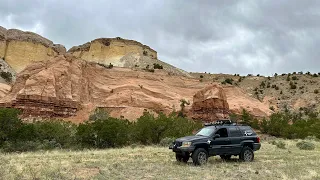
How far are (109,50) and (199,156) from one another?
6883 centimetres

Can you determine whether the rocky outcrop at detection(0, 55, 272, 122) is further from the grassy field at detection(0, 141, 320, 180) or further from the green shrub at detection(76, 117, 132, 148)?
the grassy field at detection(0, 141, 320, 180)

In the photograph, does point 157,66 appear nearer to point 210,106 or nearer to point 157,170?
point 210,106

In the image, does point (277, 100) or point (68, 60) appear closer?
point (68, 60)

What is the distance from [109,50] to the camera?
8150 centimetres

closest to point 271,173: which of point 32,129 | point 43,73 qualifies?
point 32,129

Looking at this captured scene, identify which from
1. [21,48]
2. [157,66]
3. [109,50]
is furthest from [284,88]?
[21,48]

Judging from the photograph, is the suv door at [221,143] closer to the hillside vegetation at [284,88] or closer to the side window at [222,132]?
the side window at [222,132]

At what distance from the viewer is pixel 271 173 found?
12.9 metres

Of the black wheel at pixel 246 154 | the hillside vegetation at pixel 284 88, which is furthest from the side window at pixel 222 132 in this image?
the hillside vegetation at pixel 284 88

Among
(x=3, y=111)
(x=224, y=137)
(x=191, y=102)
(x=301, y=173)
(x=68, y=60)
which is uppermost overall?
(x=68, y=60)

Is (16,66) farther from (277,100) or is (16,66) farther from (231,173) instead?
(231,173)

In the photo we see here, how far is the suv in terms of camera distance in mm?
14828

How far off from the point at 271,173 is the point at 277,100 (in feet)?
191

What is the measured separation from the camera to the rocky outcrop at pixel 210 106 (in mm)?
49969
